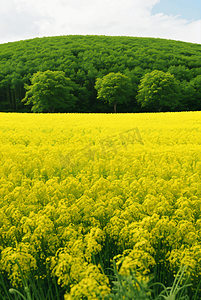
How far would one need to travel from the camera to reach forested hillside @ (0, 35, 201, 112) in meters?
71.5

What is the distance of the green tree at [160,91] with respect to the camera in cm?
5897

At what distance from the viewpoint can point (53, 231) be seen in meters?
3.58

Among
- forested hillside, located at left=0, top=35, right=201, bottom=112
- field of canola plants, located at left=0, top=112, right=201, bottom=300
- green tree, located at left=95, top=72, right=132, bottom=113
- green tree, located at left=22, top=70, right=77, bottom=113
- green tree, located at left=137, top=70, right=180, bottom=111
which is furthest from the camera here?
forested hillside, located at left=0, top=35, right=201, bottom=112

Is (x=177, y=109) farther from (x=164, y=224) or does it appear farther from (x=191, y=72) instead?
(x=164, y=224)

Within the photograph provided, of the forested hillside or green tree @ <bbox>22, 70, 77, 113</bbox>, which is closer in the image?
green tree @ <bbox>22, 70, 77, 113</bbox>

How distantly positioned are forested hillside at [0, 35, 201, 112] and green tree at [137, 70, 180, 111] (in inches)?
166

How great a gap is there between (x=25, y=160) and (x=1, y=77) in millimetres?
81449

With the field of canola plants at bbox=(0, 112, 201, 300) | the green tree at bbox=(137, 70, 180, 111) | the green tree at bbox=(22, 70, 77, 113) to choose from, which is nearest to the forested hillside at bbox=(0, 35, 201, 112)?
the green tree at bbox=(137, 70, 180, 111)

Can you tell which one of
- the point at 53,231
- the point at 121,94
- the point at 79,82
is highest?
the point at 79,82

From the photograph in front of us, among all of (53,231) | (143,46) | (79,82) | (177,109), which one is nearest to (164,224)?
(53,231)

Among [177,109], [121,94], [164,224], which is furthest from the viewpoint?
[177,109]

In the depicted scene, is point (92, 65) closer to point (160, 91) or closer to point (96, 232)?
point (160, 91)

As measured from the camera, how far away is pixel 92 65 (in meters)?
82.9

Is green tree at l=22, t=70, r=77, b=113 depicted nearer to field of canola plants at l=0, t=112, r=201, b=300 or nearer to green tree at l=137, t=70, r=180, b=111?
green tree at l=137, t=70, r=180, b=111
